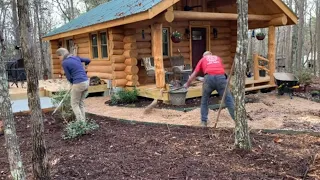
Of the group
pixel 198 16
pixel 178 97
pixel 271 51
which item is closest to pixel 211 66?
pixel 178 97

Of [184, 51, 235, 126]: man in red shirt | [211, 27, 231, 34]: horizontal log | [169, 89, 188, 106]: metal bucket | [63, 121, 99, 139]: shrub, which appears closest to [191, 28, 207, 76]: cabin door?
[211, 27, 231, 34]: horizontal log

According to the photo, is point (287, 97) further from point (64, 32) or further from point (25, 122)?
point (64, 32)

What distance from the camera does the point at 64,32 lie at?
1256 centimetres

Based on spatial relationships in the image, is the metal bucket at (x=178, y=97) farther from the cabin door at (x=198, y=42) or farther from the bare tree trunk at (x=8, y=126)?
the bare tree trunk at (x=8, y=126)

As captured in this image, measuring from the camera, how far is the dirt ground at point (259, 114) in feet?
19.1

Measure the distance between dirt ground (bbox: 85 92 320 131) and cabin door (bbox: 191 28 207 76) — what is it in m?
3.10

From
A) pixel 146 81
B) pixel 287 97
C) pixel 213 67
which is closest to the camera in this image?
pixel 213 67

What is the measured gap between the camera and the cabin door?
1117cm

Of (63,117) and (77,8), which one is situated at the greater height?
(77,8)

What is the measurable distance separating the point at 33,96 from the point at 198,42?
29.9 feet

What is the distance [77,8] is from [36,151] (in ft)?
86.8

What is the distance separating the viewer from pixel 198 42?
11320 millimetres

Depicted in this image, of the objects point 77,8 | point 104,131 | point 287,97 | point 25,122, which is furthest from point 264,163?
point 77,8

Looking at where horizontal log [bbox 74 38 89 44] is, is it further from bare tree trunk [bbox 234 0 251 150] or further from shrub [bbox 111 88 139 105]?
bare tree trunk [bbox 234 0 251 150]
